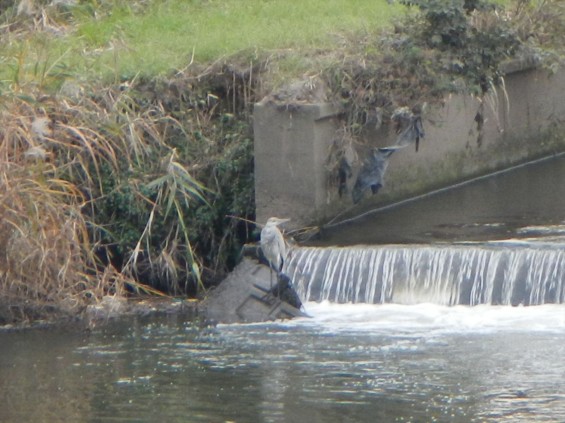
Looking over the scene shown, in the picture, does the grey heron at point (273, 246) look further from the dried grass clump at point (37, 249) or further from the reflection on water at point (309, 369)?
the dried grass clump at point (37, 249)

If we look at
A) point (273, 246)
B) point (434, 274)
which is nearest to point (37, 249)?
point (273, 246)

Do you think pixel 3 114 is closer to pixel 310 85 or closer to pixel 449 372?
pixel 310 85

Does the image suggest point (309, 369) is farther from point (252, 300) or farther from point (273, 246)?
point (273, 246)

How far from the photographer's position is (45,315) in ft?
34.3

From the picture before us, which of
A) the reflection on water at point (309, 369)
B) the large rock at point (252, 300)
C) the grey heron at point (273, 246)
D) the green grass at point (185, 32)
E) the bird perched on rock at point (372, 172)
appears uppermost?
the green grass at point (185, 32)

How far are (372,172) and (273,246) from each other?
193 cm

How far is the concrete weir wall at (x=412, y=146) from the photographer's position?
11844 millimetres

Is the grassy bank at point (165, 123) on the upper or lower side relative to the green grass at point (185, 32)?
lower

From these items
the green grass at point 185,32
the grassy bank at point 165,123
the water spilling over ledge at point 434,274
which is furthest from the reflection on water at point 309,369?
the green grass at point 185,32

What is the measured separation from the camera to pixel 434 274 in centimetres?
1068

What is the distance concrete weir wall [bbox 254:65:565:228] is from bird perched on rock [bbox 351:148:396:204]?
68mm

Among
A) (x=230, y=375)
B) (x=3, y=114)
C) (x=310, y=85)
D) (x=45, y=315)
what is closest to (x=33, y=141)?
(x=3, y=114)

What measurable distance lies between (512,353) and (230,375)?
1903mm

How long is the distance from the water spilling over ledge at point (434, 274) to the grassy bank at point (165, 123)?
1073 mm
